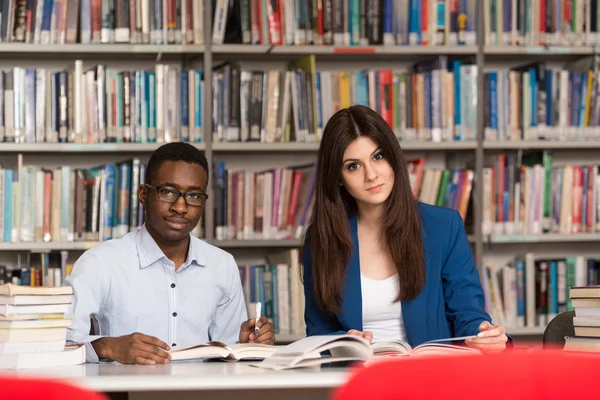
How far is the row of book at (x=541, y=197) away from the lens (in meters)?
3.64

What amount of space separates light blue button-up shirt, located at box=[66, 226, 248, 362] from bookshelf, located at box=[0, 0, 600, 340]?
1.12 m

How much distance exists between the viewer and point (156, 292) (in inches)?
88.6

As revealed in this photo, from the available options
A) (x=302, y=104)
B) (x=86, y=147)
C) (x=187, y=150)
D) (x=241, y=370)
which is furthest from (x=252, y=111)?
(x=241, y=370)

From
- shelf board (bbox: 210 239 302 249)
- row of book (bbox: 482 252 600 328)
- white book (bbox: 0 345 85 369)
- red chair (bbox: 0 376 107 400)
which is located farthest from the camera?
row of book (bbox: 482 252 600 328)

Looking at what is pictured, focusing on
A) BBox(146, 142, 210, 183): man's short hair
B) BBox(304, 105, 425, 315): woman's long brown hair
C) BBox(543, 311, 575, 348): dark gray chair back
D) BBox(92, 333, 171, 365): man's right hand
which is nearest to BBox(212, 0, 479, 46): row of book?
BBox(146, 142, 210, 183): man's short hair

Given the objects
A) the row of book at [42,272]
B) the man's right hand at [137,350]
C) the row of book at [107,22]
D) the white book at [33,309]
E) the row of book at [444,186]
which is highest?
the row of book at [107,22]

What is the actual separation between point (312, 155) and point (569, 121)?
108 centimetres

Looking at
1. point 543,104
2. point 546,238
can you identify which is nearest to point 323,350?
point 546,238

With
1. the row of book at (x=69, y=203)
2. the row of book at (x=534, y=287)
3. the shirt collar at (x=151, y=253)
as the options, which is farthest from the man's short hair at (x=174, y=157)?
the row of book at (x=534, y=287)

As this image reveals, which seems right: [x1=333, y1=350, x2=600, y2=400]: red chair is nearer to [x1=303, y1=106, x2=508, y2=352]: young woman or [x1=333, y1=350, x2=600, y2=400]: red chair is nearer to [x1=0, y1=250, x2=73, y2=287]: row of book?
[x1=303, y1=106, x2=508, y2=352]: young woman

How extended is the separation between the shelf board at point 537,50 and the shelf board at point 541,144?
0.37m

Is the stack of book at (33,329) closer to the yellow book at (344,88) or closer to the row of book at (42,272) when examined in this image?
the row of book at (42,272)

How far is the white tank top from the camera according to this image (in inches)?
86.8

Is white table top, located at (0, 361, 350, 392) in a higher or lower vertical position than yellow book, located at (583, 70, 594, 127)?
lower
